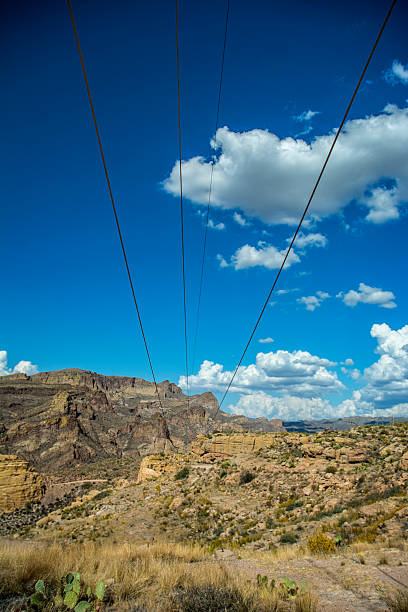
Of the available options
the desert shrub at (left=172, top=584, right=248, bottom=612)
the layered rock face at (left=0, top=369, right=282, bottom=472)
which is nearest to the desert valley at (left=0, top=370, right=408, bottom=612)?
the desert shrub at (left=172, top=584, right=248, bottom=612)

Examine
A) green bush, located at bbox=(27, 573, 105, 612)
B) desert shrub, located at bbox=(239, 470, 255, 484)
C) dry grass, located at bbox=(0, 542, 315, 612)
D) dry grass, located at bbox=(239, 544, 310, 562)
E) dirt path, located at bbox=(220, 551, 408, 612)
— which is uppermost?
green bush, located at bbox=(27, 573, 105, 612)

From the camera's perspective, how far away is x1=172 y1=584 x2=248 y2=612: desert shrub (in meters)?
6.55

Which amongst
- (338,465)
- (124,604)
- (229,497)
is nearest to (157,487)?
(229,497)

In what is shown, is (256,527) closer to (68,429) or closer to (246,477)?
(246,477)

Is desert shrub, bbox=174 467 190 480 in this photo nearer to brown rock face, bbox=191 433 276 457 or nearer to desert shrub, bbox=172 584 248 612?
brown rock face, bbox=191 433 276 457

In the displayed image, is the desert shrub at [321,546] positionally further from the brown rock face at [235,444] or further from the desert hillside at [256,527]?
the brown rock face at [235,444]

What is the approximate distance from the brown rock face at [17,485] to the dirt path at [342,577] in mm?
76570

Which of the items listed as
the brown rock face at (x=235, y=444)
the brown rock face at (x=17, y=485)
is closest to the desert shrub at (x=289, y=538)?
the brown rock face at (x=235, y=444)

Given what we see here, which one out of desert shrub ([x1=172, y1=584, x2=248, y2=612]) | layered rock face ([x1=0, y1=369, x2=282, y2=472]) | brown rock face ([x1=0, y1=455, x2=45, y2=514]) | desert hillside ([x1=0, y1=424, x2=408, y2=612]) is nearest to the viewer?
desert shrub ([x1=172, y1=584, x2=248, y2=612])

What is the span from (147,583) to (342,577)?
695 centimetres

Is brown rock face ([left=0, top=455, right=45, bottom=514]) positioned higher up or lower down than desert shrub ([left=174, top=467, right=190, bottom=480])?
lower down

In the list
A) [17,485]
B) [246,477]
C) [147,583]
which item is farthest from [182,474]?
[17,485]

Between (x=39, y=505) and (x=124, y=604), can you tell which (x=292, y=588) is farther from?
(x=39, y=505)

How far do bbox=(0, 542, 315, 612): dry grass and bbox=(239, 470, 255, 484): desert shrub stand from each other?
3014 cm
